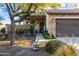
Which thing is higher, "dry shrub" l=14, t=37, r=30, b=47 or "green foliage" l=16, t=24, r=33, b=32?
"green foliage" l=16, t=24, r=33, b=32

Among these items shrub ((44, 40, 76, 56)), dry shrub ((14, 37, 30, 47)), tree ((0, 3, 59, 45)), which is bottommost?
shrub ((44, 40, 76, 56))

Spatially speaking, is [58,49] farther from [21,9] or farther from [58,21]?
[21,9]

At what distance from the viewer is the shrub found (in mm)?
4648

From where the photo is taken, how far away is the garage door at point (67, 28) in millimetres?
4672

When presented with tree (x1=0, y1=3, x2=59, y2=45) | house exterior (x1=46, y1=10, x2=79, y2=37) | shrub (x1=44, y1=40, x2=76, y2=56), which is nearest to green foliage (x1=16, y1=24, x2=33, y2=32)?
tree (x1=0, y1=3, x2=59, y2=45)

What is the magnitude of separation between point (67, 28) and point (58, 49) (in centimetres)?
41

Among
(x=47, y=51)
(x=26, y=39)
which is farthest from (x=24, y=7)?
(x=47, y=51)

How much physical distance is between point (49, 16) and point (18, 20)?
0.56 metres

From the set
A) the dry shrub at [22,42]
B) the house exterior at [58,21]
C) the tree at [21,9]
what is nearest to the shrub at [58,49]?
the house exterior at [58,21]

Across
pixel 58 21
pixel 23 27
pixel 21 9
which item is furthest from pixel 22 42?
pixel 58 21

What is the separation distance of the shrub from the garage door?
0.16 m

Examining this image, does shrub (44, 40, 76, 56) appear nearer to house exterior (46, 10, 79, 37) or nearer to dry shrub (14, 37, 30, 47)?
house exterior (46, 10, 79, 37)

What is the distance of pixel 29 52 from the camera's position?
470 cm

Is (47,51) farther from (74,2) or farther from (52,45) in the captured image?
(74,2)
